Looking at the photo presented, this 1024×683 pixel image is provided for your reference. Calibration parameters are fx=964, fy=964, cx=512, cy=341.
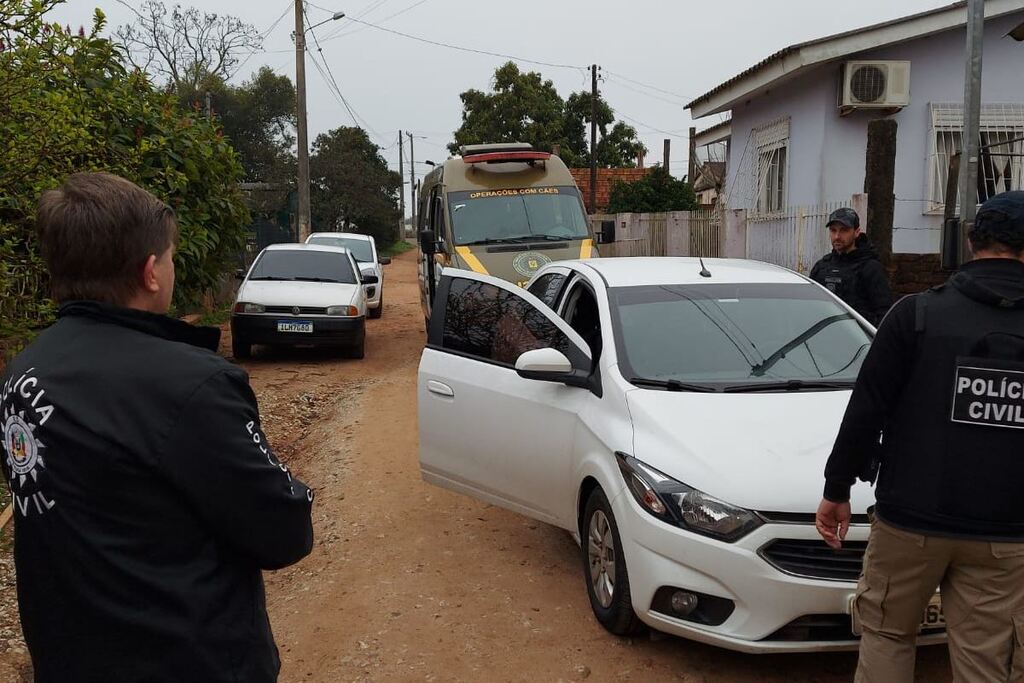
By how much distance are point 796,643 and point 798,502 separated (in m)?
0.53

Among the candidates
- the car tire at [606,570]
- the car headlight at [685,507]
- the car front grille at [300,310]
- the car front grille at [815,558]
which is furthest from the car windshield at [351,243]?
the car front grille at [815,558]

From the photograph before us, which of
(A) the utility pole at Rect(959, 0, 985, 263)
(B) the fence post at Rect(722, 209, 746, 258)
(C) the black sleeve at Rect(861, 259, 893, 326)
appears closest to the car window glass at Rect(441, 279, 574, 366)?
(C) the black sleeve at Rect(861, 259, 893, 326)

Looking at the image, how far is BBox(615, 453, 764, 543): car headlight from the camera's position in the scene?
11.8 ft

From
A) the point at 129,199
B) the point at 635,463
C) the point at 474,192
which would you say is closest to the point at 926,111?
the point at 474,192

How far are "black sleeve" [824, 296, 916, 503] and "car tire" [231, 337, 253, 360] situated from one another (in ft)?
33.0

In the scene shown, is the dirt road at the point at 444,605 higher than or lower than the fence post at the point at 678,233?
lower

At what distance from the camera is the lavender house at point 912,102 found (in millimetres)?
12539

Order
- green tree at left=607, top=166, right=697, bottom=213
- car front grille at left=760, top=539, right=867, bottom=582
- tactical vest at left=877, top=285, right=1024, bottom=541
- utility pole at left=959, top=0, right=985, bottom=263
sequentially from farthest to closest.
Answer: green tree at left=607, top=166, right=697, bottom=213, utility pole at left=959, top=0, right=985, bottom=263, car front grille at left=760, top=539, right=867, bottom=582, tactical vest at left=877, top=285, right=1024, bottom=541

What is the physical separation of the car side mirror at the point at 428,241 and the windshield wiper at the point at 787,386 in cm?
883

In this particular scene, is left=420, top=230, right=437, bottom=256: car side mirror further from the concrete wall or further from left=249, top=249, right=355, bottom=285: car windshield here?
the concrete wall

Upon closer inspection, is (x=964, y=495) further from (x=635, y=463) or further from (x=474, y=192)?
(x=474, y=192)

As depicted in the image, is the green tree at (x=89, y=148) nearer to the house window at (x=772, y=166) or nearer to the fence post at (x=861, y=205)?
the fence post at (x=861, y=205)

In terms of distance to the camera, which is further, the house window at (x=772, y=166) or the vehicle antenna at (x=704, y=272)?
the house window at (x=772, y=166)

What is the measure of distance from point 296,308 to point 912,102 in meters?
8.63
